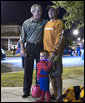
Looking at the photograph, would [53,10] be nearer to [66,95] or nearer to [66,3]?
[66,95]

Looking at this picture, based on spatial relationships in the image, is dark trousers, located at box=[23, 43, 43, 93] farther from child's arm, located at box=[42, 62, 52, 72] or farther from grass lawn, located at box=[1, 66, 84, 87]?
grass lawn, located at box=[1, 66, 84, 87]

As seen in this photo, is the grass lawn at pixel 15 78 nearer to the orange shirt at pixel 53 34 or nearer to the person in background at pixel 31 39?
the person in background at pixel 31 39

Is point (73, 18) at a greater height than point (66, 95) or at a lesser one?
greater

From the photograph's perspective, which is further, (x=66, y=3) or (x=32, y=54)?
(x=66, y=3)

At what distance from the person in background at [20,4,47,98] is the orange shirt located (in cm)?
28

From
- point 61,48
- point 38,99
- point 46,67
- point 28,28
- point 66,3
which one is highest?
point 66,3

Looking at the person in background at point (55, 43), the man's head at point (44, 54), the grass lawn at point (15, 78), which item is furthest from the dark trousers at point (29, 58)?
the grass lawn at point (15, 78)

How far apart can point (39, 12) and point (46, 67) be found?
1.21 meters

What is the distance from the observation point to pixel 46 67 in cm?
452

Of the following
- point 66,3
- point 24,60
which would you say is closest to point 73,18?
point 66,3

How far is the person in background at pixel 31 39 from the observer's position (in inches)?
195

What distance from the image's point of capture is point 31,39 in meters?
5.05

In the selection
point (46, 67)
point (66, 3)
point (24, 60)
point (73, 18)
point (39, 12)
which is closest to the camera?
point (46, 67)

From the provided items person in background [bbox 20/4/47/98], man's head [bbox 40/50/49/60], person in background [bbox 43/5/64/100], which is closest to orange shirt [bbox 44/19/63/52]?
person in background [bbox 43/5/64/100]
